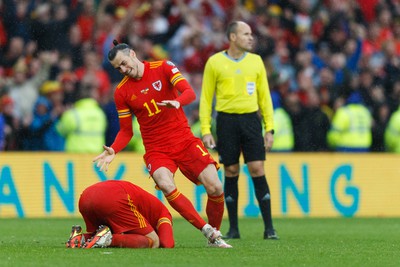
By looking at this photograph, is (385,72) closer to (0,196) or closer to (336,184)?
(336,184)

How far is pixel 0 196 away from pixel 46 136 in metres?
1.98

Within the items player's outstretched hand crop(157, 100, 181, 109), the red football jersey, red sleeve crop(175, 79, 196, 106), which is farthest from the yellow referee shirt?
player's outstretched hand crop(157, 100, 181, 109)

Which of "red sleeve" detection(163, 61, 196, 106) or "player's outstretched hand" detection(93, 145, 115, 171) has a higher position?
"red sleeve" detection(163, 61, 196, 106)

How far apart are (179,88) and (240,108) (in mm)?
1921

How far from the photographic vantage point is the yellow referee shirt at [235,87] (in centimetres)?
1257

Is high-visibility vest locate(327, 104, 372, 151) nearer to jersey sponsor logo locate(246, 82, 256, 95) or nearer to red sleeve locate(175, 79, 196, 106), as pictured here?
jersey sponsor logo locate(246, 82, 256, 95)

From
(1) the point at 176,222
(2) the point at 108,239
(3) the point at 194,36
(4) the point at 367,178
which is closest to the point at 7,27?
(3) the point at 194,36

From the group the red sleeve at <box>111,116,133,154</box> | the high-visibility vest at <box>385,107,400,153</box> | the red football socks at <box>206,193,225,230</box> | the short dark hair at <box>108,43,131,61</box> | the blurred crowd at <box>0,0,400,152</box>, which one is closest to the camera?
the short dark hair at <box>108,43,131,61</box>

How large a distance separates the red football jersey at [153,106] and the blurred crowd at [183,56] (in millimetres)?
7230

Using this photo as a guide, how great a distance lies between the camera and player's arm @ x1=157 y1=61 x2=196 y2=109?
1011 centimetres

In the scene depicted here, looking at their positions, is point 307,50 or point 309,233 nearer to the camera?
point 309,233

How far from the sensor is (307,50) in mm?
22922

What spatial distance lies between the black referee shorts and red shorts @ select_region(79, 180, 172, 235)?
7.14 ft

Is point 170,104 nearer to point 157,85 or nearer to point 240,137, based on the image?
point 157,85
